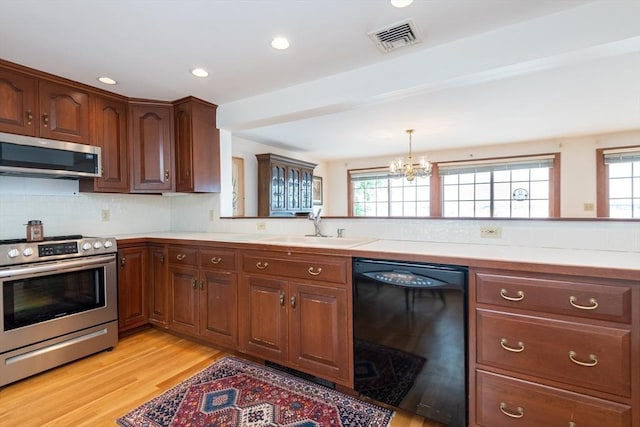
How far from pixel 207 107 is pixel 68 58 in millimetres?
1099

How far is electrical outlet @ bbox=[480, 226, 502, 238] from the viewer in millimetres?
1850

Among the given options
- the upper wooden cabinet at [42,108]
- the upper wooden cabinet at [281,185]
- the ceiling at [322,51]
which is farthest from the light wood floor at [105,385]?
the upper wooden cabinet at [281,185]

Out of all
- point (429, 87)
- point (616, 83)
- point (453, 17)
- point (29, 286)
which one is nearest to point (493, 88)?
point (616, 83)

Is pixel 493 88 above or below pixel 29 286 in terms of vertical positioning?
above

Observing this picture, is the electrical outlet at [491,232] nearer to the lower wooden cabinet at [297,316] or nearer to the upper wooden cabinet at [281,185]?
the lower wooden cabinet at [297,316]

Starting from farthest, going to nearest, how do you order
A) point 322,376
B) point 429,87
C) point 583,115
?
point 583,115 → point 429,87 → point 322,376

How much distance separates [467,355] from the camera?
1452 mm

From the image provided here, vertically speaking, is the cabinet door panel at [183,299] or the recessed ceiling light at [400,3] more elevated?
the recessed ceiling light at [400,3]

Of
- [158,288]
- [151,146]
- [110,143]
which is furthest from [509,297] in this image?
[110,143]

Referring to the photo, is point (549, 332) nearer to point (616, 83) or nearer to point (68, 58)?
point (616, 83)

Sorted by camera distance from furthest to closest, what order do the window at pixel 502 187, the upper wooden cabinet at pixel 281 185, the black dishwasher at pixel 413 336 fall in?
the window at pixel 502 187, the upper wooden cabinet at pixel 281 185, the black dishwasher at pixel 413 336

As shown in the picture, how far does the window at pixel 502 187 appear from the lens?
17.5 ft

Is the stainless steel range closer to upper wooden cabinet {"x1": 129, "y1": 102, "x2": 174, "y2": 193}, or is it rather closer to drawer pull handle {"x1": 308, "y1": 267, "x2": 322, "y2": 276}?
upper wooden cabinet {"x1": 129, "y1": 102, "x2": 174, "y2": 193}

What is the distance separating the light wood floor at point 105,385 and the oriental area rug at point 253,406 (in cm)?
12
